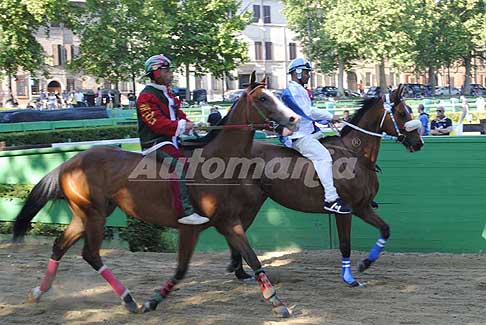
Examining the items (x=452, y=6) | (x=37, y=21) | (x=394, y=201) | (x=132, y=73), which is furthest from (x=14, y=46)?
(x=452, y=6)

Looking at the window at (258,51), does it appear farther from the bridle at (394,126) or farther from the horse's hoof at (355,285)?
the horse's hoof at (355,285)

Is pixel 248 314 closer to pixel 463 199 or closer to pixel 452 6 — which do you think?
pixel 463 199

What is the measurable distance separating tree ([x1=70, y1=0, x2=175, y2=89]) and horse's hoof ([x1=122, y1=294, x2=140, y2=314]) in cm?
3269

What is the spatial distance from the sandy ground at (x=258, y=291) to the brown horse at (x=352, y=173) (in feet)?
1.43

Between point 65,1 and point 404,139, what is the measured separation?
1174 inches

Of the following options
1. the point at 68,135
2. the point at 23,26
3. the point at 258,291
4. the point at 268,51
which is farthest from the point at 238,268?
the point at 268,51

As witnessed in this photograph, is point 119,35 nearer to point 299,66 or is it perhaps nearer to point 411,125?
point 299,66

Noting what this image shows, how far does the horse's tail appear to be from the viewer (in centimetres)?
706

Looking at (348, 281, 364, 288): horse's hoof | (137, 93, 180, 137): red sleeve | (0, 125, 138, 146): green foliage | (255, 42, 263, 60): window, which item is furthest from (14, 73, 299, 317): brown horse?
(255, 42, 263, 60): window

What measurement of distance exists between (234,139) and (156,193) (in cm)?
92

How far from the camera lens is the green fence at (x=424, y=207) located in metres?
8.38

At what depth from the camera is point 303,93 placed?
7488 millimetres

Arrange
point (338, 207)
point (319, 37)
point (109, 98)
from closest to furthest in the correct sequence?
point (338, 207)
point (109, 98)
point (319, 37)

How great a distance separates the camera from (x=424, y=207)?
8555 millimetres
